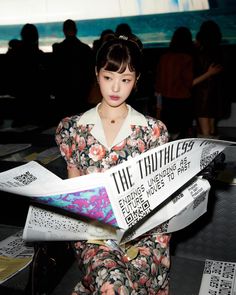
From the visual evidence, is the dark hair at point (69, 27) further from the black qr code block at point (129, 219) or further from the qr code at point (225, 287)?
the black qr code block at point (129, 219)

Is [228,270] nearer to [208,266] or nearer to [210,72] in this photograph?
[208,266]

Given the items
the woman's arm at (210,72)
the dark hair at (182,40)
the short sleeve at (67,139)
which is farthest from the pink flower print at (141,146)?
the woman's arm at (210,72)

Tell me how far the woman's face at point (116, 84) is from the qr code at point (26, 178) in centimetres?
43

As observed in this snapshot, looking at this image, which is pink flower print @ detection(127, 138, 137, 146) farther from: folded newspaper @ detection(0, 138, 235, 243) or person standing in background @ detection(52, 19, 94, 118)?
person standing in background @ detection(52, 19, 94, 118)

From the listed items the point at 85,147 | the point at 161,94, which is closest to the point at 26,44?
the point at 161,94

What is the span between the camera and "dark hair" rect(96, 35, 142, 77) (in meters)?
1.04

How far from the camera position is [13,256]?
1336 millimetres

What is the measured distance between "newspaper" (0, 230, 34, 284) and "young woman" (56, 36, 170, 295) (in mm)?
→ 249

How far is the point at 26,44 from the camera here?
293 cm

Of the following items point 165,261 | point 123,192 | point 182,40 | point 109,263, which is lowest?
point 165,261

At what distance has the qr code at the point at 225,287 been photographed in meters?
1.14

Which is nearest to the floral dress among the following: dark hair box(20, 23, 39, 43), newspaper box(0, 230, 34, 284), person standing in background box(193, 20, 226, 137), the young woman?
the young woman

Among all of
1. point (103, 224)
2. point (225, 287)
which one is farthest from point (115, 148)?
point (225, 287)

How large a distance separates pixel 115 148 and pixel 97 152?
0.19ft
